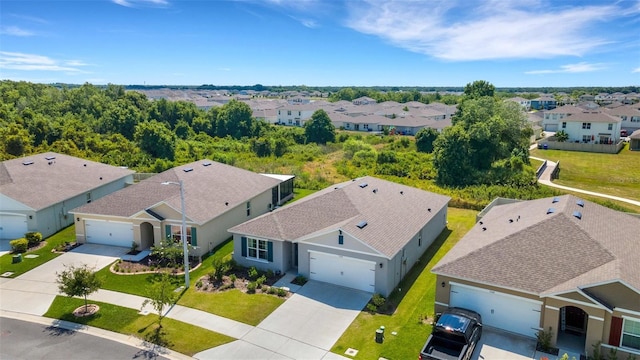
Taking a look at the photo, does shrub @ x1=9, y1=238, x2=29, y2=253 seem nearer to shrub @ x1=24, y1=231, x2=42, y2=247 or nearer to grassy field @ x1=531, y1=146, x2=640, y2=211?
shrub @ x1=24, y1=231, x2=42, y2=247

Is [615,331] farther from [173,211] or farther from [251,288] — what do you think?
[173,211]

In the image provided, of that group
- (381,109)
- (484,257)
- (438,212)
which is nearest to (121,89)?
(381,109)

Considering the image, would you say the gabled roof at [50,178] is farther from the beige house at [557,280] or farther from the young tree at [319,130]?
the young tree at [319,130]

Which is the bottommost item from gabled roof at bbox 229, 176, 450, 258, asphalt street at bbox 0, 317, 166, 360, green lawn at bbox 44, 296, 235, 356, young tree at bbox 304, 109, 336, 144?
asphalt street at bbox 0, 317, 166, 360

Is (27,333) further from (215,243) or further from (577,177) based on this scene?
(577,177)

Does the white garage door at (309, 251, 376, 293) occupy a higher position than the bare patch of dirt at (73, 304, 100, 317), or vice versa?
the white garage door at (309, 251, 376, 293)

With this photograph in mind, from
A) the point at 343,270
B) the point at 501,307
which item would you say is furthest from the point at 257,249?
the point at 501,307

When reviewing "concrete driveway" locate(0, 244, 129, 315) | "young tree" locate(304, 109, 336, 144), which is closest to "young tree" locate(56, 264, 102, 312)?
"concrete driveway" locate(0, 244, 129, 315)
